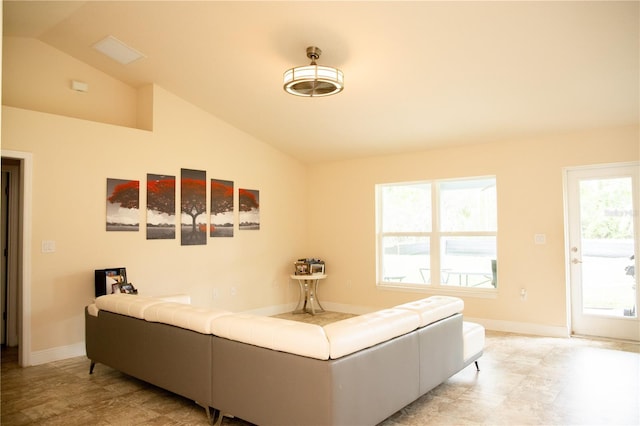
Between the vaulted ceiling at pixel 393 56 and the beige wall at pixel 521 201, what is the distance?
24 centimetres

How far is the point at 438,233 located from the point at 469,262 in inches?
22.5

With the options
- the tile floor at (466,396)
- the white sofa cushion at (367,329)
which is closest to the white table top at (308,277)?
the tile floor at (466,396)

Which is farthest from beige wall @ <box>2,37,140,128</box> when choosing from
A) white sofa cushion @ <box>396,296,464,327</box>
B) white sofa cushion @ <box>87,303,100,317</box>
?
white sofa cushion @ <box>396,296,464,327</box>

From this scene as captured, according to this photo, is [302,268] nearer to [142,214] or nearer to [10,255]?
[142,214]

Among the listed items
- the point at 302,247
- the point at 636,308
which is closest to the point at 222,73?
the point at 302,247

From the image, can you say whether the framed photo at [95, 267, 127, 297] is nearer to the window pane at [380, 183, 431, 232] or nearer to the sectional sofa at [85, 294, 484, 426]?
the sectional sofa at [85, 294, 484, 426]

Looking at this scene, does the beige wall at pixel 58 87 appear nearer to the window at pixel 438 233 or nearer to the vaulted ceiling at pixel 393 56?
the vaulted ceiling at pixel 393 56

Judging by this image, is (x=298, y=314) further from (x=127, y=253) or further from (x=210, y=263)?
(x=127, y=253)

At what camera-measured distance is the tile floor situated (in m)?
2.97

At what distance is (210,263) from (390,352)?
3771mm

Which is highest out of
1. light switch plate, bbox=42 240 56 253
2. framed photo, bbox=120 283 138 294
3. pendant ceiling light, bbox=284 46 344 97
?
pendant ceiling light, bbox=284 46 344 97

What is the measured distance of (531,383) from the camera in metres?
3.59

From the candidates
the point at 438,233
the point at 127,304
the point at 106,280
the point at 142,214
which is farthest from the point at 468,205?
the point at 106,280

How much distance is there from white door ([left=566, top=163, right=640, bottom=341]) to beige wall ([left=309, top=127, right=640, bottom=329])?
22cm
